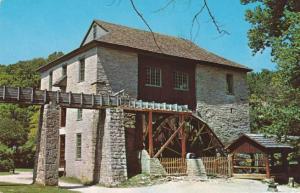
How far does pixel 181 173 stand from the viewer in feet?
73.8

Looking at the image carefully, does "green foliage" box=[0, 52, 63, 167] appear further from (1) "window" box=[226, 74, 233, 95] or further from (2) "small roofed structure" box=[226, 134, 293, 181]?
(2) "small roofed structure" box=[226, 134, 293, 181]

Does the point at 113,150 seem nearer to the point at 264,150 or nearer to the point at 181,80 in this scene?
the point at 264,150

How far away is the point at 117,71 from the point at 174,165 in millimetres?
6753

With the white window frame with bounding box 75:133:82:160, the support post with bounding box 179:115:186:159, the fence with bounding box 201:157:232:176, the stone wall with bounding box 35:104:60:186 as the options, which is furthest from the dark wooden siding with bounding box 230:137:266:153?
the stone wall with bounding box 35:104:60:186

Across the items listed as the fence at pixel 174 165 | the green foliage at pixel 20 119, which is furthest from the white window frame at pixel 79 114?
the green foliage at pixel 20 119

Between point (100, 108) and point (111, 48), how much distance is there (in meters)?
4.50

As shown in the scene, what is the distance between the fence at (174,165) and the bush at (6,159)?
48.8 feet

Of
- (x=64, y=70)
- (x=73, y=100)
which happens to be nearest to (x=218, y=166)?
(x=73, y=100)

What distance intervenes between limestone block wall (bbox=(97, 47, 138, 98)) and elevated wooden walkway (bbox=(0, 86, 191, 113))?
875 millimetres

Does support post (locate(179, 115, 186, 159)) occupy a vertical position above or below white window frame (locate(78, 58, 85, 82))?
below

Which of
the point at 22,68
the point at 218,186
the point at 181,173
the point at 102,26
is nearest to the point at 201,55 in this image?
the point at 102,26

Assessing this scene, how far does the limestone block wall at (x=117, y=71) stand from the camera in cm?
2354

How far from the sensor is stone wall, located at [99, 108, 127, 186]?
2033 centimetres

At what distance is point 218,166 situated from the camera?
79.7 ft
